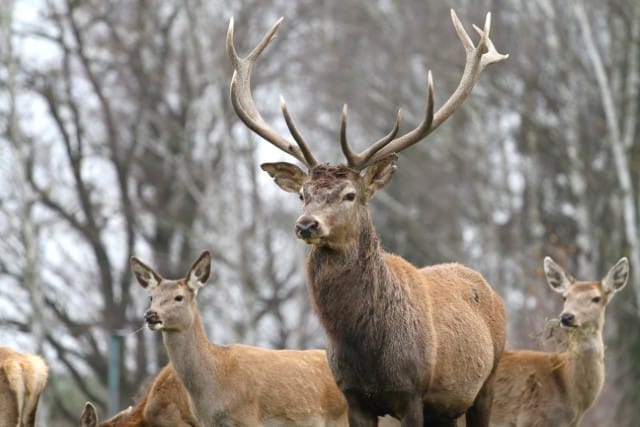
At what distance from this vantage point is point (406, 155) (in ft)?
119

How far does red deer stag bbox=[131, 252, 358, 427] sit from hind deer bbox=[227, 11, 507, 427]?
2.74 meters

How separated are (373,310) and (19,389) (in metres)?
3.81

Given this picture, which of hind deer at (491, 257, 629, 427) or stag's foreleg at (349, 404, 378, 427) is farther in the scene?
hind deer at (491, 257, 629, 427)

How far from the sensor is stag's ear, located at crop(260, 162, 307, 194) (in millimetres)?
11406

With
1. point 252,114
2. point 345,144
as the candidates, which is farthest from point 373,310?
point 252,114

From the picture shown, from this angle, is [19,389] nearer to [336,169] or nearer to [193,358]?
[193,358]

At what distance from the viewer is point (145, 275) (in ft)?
47.0

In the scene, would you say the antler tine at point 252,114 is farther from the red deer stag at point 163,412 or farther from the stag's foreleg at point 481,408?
the red deer stag at point 163,412

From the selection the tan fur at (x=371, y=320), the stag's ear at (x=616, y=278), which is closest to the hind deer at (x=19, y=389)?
the tan fur at (x=371, y=320)

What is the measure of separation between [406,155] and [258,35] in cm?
782

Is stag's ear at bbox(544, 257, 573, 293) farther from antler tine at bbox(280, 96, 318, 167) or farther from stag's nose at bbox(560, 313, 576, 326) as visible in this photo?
antler tine at bbox(280, 96, 318, 167)

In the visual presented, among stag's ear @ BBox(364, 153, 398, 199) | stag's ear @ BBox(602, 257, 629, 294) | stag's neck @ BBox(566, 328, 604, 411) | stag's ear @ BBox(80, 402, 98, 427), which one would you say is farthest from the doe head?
stag's ear @ BBox(602, 257, 629, 294)

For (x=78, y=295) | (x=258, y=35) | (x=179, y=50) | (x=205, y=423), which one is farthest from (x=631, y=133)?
(x=205, y=423)

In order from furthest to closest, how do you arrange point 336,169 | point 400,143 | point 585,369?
point 585,369, point 400,143, point 336,169
